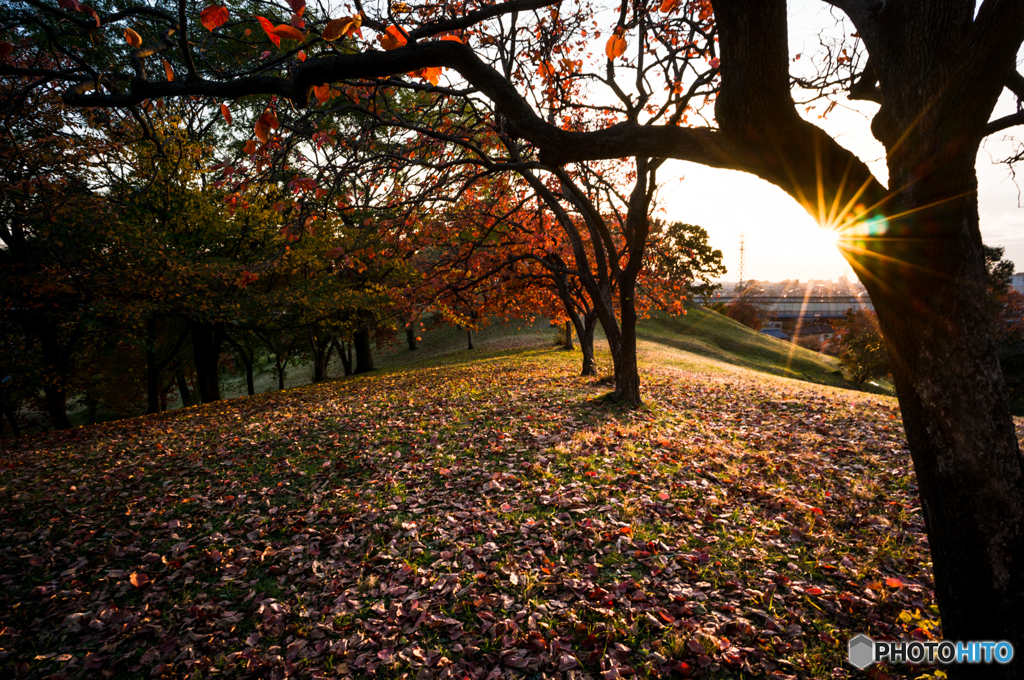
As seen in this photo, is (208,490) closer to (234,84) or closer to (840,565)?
(234,84)

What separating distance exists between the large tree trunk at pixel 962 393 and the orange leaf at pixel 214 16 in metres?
4.86

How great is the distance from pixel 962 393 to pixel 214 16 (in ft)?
18.7

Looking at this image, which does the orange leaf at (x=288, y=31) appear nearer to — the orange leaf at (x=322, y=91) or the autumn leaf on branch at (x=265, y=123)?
the orange leaf at (x=322, y=91)

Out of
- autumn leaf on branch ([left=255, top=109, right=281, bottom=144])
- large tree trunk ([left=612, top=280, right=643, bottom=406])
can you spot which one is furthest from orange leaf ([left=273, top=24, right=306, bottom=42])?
large tree trunk ([left=612, top=280, right=643, bottom=406])

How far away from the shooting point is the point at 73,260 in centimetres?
1534

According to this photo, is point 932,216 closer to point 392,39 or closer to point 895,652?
point 895,652

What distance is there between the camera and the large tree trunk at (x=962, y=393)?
270 cm

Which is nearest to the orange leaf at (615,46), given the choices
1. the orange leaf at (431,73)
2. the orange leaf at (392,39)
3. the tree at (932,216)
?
the tree at (932,216)

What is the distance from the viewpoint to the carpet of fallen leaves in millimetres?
3967

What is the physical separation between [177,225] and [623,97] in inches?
730

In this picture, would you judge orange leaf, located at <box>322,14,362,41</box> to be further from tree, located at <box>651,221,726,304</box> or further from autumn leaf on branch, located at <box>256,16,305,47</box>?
tree, located at <box>651,221,726,304</box>

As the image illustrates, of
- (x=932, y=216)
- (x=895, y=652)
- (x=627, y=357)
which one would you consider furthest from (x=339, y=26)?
(x=627, y=357)

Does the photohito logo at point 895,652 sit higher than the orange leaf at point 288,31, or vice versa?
the orange leaf at point 288,31

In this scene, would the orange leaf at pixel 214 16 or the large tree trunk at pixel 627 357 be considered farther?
the large tree trunk at pixel 627 357
